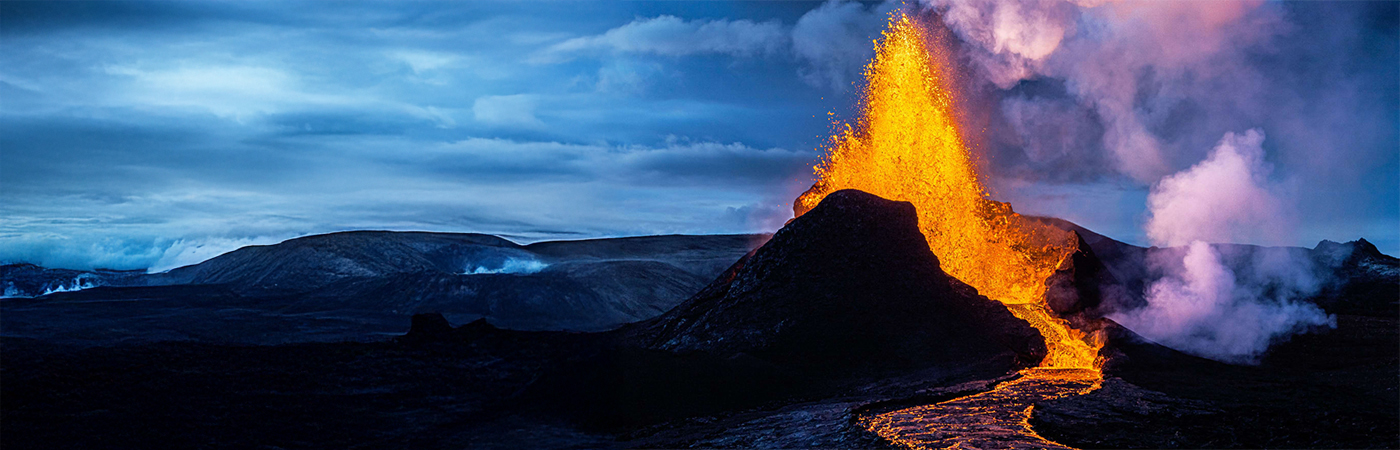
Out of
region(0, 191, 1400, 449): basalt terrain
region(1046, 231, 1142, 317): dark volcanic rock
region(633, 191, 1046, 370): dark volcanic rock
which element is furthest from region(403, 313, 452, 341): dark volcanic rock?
region(1046, 231, 1142, 317): dark volcanic rock

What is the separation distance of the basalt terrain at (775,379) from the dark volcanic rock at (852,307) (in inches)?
2.0

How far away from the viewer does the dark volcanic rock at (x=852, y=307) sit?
2022 cm

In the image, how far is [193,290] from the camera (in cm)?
6538

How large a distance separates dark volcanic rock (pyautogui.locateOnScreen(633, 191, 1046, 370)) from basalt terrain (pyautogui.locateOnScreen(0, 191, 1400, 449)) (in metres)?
0.05

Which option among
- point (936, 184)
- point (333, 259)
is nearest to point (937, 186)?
point (936, 184)

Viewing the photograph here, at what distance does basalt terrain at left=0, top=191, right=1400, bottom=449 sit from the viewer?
13.5m

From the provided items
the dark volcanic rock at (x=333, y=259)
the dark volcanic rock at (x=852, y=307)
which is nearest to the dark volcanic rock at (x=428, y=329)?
the dark volcanic rock at (x=852, y=307)

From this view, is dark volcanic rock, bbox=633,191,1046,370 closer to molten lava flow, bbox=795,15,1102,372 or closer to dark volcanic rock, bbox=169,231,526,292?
molten lava flow, bbox=795,15,1102,372

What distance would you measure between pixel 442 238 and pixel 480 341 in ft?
186

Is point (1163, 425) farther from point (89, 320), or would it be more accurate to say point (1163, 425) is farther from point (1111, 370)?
point (89, 320)

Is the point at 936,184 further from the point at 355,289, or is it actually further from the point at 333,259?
the point at 333,259

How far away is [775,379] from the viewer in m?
18.8

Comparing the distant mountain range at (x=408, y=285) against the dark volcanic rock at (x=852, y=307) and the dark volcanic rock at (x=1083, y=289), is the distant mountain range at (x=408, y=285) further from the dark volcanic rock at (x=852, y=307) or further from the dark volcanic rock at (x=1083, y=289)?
the dark volcanic rock at (x=852, y=307)

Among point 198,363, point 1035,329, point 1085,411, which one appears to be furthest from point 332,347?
point 1085,411
